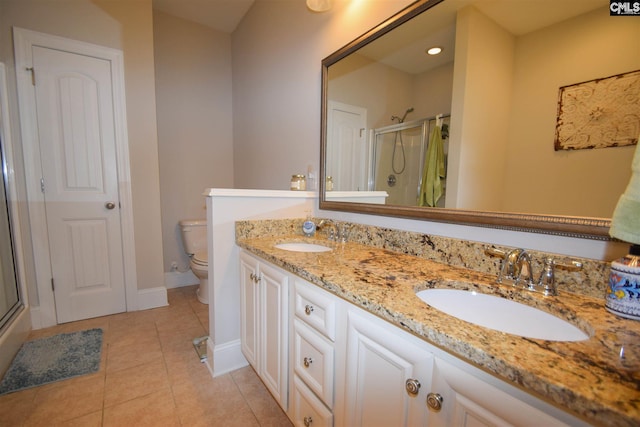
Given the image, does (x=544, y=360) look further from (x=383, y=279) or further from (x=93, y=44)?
(x=93, y=44)

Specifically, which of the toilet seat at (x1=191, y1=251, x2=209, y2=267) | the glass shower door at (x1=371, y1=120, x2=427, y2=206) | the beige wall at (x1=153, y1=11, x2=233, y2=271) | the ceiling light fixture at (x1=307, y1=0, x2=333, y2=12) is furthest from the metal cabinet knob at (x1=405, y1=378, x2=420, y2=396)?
the beige wall at (x1=153, y1=11, x2=233, y2=271)

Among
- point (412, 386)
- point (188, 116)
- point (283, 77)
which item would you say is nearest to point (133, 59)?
point (188, 116)

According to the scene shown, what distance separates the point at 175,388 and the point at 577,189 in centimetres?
201

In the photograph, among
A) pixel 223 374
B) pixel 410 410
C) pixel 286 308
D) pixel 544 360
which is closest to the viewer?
pixel 544 360

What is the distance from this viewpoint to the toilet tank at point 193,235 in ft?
9.07

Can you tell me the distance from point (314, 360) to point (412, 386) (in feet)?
1.44

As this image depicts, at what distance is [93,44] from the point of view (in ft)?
6.78

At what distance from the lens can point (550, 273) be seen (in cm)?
77

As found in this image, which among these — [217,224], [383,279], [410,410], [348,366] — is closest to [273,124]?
[217,224]

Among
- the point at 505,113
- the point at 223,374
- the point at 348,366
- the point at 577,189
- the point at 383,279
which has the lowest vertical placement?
the point at 223,374

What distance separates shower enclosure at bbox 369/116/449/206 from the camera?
118cm

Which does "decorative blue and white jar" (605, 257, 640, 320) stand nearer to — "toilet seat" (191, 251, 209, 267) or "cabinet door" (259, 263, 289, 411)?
"cabinet door" (259, 263, 289, 411)

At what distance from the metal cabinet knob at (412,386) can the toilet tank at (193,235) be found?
101 inches

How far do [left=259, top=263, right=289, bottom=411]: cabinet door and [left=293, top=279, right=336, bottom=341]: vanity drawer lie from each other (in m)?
0.09
